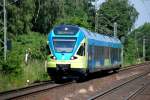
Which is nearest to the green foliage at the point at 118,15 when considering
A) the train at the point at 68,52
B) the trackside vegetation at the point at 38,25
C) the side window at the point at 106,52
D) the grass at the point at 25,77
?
the trackside vegetation at the point at 38,25

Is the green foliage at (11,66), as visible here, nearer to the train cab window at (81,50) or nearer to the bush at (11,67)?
the bush at (11,67)

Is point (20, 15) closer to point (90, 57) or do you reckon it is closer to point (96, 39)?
point (96, 39)

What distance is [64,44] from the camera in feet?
89.7

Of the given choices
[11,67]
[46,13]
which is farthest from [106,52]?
[46,13]

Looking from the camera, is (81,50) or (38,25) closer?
(81,50)

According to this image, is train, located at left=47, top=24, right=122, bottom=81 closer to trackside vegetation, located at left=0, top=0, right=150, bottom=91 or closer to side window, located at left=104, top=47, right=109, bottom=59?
trackside vegetation, located at left=0, top=0, right=150, bottom=91

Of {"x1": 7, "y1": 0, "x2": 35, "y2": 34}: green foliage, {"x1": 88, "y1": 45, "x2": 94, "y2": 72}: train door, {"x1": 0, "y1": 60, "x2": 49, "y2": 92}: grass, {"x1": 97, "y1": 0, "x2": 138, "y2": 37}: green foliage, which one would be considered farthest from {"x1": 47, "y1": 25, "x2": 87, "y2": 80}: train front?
{"x1": 97, "y1": 0, "x2": 138, "y2": 37}: green foliage

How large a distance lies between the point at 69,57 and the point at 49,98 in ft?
25.6

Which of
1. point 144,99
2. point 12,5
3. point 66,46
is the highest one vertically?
point 12,5

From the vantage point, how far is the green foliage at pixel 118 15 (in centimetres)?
10094

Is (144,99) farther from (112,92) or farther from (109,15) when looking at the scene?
(109,15)

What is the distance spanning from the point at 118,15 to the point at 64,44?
264 ft

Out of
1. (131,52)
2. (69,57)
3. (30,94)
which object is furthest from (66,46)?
(131,52)

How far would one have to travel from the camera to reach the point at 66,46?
27.2 metres
